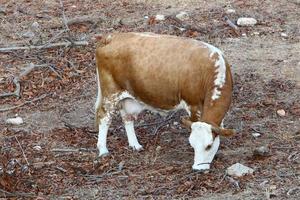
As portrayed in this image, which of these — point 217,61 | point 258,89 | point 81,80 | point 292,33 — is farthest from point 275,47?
point 217,61

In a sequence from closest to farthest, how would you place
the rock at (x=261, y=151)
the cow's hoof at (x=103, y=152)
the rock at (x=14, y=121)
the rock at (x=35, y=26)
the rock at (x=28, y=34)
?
the rock at (x=261, y=151)
the cow's hoof at (x=103, y=152)
the rock at (x=14, y=121)
the rock at (x=28, y=34)
the rock at (x=35, y=26)

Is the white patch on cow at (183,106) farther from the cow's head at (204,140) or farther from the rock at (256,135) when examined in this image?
the rock at (256,135)

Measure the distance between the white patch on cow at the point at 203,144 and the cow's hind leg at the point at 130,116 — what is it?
40.9 inches

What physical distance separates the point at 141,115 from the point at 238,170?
2203 millimetres

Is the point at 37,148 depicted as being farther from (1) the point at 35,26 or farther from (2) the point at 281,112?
(1) the point at 35,26

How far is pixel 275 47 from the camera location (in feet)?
36.6

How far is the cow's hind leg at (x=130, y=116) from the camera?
829cm

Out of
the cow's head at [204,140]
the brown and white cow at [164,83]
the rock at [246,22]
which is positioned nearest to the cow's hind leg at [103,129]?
the brown and white cow at [164,83]

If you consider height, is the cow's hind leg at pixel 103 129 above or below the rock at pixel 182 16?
above

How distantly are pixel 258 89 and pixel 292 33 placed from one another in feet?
7.47

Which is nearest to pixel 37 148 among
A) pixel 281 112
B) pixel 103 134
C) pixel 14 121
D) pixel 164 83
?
pixel 103 134

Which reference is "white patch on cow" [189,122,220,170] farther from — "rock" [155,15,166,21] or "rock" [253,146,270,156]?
"rock" [155,15,166,21]

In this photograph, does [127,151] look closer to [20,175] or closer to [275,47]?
[20,175]

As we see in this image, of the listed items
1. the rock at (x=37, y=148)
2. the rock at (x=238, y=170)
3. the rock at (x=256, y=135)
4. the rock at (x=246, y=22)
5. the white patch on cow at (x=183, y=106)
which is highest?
the white patch on cow at (x=183, y=106)
